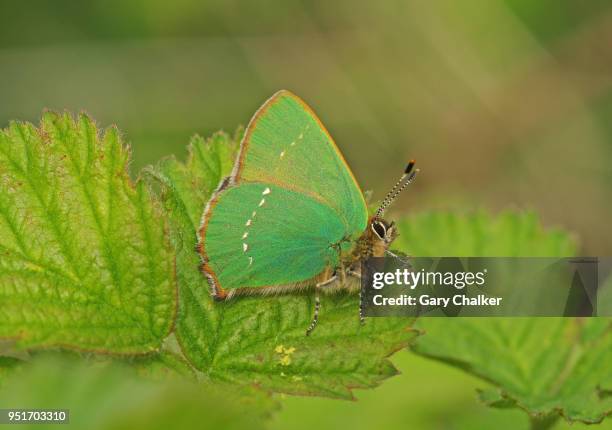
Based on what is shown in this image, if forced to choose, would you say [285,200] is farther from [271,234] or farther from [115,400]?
[115,400]

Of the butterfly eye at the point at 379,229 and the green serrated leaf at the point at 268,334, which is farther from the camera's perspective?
the butterfly eye at the point at 379,229

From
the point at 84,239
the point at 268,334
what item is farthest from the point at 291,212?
the point at 84,239

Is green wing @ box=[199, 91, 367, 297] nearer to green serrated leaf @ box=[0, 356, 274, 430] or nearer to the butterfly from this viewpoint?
the butterfly

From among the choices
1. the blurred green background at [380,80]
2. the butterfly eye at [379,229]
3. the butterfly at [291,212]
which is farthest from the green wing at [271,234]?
the blurred green background at [380,80]

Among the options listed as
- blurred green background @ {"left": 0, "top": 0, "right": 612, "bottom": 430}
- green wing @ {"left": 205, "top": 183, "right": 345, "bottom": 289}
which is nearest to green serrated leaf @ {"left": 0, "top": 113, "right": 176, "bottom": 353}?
green wing @ {"left": 205, "top": 183, "right": 345, "bottom": 289}

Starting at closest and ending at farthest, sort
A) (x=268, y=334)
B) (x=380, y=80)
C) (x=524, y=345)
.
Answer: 1. (x=268, y=334)
2. (x=524, y=345)
3. (x=380, y=80)

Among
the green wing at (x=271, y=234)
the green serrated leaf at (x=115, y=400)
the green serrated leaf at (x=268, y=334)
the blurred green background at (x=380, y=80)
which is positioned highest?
the blurred green background at (x=380, y=80)

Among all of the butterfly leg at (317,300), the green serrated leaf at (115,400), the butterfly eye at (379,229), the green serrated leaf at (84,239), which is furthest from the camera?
the butterfly eye at (379,229)

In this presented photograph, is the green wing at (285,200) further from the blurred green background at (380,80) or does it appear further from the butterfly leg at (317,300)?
the blurred green background at (380,80)
